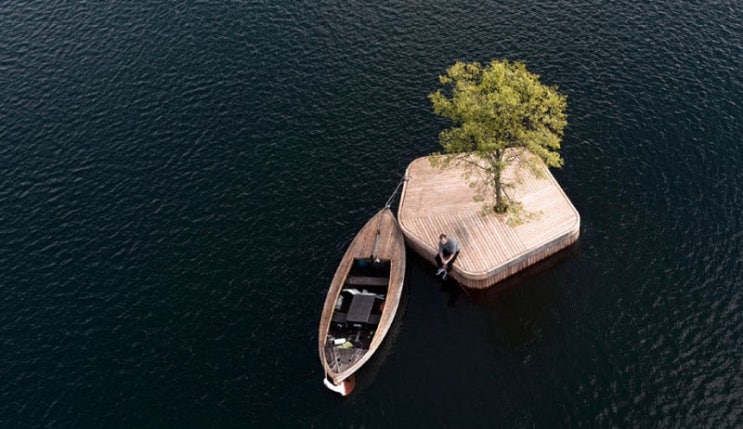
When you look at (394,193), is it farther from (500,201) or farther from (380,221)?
(500,201)

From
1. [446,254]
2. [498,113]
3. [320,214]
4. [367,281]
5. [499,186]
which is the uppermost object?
[498,113]

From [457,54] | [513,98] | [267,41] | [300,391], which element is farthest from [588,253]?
[267,41]

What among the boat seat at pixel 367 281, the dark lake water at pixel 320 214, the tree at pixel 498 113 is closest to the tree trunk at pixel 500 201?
the tree at pixel 498 113

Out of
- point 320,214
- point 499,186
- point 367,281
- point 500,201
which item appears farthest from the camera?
point 320,214

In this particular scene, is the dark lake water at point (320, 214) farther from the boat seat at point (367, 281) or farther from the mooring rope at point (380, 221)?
the boat seat at point (367, 281)

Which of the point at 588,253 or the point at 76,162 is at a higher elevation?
the point at 76,162

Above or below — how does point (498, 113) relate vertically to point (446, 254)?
above

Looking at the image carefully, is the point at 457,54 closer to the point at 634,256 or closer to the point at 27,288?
the point at 634,256

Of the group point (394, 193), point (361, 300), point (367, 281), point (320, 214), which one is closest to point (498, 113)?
point (394, 193)
